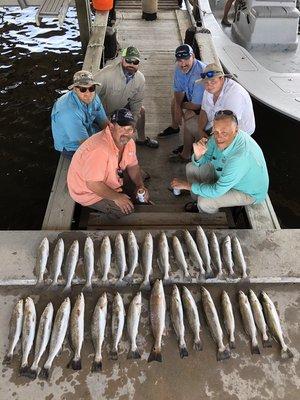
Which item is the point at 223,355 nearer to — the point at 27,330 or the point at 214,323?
the point at 214,323

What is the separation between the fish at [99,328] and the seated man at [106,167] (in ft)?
3.29

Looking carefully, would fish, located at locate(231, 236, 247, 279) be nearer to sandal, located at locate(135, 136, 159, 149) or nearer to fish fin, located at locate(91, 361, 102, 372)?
fish fin, located at locate(91, 361, 102, 372)

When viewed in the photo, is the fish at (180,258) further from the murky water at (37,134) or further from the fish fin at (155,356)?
the murky water at (37,134)

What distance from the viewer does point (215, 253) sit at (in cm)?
315

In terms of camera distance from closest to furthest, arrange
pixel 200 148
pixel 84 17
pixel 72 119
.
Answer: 1. pixel 200 148
2. pixel 72 119
3. pixel 84 17

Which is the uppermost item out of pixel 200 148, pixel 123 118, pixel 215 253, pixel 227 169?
pixel 123 118

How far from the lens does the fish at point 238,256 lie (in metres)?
3.04

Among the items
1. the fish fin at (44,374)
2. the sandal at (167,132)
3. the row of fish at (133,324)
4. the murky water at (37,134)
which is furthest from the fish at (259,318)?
the murky water at (37,134)

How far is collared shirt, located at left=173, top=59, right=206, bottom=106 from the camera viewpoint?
4.52m

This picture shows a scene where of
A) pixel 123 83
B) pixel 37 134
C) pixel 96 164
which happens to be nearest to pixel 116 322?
Answer: pixel 96 164

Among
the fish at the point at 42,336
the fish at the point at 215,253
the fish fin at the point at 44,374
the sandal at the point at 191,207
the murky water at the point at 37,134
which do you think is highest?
the fish at the point at 215,253

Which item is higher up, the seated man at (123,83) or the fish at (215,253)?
the seated man at (123,83)

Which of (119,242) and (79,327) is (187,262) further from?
(79,327)

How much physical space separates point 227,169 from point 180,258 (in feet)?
2.88
